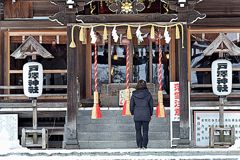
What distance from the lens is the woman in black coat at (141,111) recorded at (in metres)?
15.6

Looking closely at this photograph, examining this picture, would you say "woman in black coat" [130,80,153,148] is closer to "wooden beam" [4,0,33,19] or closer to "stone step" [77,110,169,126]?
"stone step" [77,110,169,126]

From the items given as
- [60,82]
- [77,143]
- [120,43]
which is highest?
[120,43]

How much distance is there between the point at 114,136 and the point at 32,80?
3104 millimetres

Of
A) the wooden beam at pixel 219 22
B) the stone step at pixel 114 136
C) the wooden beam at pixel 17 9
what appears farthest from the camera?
the wooden beam at pixel 17 9

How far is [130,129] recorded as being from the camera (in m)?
17.7

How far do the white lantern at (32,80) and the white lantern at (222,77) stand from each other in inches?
211

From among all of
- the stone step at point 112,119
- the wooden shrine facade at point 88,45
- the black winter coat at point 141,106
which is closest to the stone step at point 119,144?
the stone step at point 112,119

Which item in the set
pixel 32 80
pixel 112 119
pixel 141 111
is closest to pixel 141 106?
pixel 141 111

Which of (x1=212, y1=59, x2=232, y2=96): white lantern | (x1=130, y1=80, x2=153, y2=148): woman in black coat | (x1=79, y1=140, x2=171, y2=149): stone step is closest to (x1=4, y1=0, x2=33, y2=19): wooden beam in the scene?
(x1=79, y1=140, x2=171, y2=149): stone step

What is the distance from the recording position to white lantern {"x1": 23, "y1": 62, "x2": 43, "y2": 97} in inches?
711

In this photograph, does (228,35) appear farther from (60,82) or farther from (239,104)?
(60,82)

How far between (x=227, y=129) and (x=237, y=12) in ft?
14.8

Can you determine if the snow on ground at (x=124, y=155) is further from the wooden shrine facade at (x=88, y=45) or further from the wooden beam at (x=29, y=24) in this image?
the wooden beam at (x=29, y=24)

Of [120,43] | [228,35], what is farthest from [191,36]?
[120,43]
